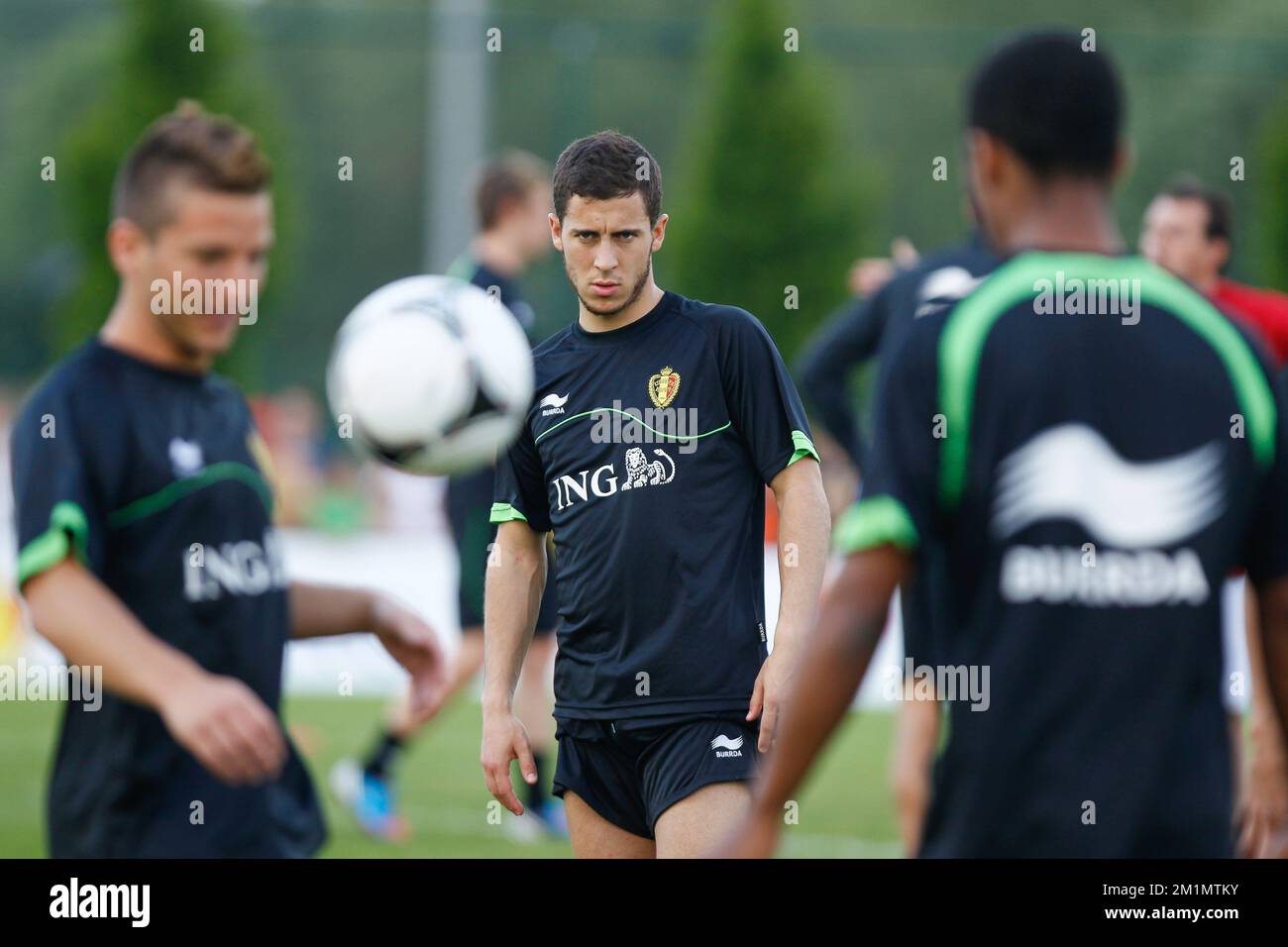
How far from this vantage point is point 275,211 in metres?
20.7

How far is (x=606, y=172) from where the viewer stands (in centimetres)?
405

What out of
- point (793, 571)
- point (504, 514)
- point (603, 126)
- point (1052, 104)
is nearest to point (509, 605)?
point (504, 514)

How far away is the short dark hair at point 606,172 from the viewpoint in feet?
13.3

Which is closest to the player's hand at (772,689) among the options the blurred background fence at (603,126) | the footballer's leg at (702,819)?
the footballer's leg at (702,819)

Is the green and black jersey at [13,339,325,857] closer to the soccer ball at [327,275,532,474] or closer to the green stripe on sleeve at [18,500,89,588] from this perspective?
the green stripe on sleeve at [18,500,89,588]

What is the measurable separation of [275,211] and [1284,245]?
38.0ft

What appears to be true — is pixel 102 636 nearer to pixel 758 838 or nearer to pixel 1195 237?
pixel 758 838

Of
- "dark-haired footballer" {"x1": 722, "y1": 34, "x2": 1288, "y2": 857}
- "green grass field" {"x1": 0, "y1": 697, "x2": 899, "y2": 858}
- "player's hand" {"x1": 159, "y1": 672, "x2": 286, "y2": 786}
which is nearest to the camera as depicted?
"dark-haired footballer" {"x1": 722, "y1": 34, "x2": 1288, "y2": 857}

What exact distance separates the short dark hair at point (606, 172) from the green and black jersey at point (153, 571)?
39.4 inches

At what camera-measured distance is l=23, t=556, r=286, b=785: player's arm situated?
3.08m

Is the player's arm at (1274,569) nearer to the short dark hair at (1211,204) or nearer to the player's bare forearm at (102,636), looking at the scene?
the player's bare forearm at (102,636)

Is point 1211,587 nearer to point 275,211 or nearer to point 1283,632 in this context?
point 1283,632

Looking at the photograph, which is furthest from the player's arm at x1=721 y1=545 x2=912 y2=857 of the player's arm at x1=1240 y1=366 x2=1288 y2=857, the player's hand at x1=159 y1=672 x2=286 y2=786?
the player's hand at x1=159 y1=672 x2=286 y2=786
